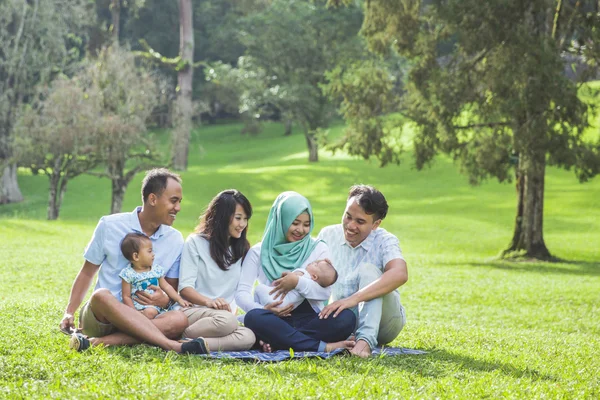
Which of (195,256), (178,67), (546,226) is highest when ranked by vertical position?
(178,67)

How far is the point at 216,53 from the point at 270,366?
56300 mm

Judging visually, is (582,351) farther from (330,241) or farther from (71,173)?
(71,173)

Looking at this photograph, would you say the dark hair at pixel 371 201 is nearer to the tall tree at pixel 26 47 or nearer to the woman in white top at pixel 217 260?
the woman in white top at pixel 217 260

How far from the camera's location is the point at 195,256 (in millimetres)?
6879

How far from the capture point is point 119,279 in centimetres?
679

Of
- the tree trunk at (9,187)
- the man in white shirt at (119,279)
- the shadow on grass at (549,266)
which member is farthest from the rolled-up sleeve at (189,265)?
the tree trunk at (9,187)

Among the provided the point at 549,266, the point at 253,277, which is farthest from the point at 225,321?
the point at 549,266

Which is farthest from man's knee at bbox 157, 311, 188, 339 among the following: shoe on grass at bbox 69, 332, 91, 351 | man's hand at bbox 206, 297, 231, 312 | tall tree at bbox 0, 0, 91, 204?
tall tree at bbox 0, 0, 91, 204

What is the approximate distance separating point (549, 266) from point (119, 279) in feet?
47.3

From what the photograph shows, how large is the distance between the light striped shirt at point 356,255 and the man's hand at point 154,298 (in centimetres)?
137

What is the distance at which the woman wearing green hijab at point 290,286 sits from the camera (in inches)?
259

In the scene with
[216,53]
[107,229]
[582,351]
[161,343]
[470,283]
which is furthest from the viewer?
[216,53]

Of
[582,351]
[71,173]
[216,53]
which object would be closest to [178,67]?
[71,173]

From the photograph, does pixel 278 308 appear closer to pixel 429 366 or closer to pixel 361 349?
pixel 361 349
